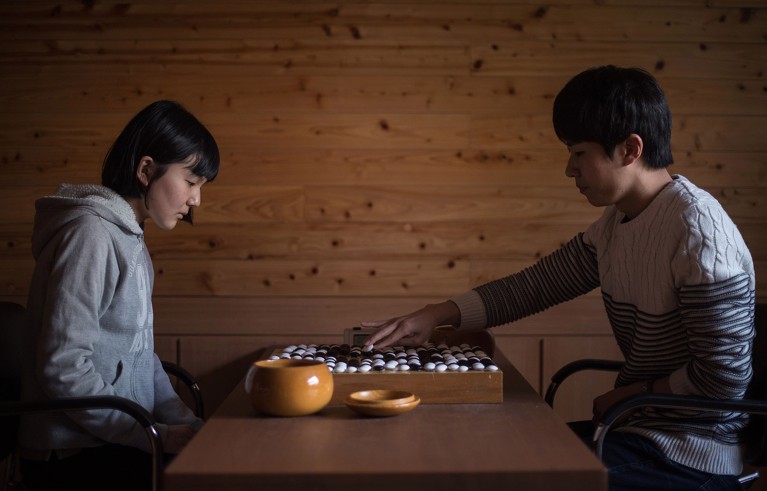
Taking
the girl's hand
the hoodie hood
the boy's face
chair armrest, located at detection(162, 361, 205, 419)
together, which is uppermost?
the boy's face

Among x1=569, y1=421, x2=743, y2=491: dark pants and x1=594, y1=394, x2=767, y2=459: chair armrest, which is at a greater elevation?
x1=594, y1=394, x2=767, y2=459: chair armrest

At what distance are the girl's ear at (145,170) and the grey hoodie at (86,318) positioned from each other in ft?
0.23

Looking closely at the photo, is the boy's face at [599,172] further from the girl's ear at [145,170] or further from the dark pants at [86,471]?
the dark pants at [86,471]

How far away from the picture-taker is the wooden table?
0.98 m

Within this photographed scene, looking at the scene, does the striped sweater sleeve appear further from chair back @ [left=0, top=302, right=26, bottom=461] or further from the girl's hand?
chair back @ [left=0, top=302, right=26, bottom=461]

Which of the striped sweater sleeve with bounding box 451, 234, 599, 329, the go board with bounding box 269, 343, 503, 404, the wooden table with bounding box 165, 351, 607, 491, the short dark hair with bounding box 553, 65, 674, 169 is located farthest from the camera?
the striped sweater sleeve with bounding box 451, 234, 599, 329

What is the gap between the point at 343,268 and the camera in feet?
8.73

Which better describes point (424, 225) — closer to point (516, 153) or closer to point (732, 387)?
point (516, 153)

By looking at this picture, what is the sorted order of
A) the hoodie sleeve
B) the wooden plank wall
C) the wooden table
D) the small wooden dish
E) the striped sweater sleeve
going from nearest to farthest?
the wooden table
the small wooden dish
the hoodie sleeve
the striped sweater sleeve
the wooden plank wall

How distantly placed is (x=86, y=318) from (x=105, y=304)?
0.09 metres

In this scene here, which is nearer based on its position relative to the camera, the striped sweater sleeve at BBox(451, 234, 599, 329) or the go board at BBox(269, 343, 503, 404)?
the go board at BBox(269, 343, 503, 404)

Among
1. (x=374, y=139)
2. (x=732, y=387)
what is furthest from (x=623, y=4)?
(x=732, y=387)

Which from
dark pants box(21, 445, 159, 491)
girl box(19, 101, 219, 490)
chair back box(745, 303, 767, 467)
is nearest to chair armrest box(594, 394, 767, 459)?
chair back box(745, 303, 767, 467)

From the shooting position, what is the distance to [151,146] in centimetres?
170
